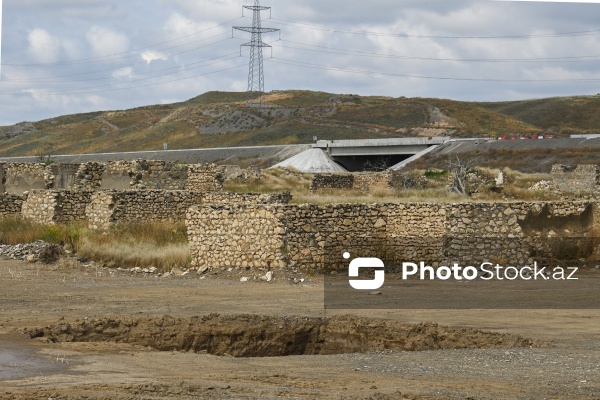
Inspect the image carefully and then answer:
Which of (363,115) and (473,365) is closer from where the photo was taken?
(473,365)

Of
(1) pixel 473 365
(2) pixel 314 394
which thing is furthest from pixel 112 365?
(1) pixel 473 365

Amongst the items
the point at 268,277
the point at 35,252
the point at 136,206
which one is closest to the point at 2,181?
the point at 136,206

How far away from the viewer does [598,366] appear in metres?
11.9

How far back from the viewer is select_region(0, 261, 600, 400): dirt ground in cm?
1042

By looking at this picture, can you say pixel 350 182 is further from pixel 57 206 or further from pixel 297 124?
pixel 297 124

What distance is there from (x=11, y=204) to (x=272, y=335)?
19113mm

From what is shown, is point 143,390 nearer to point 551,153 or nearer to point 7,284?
point 7,284

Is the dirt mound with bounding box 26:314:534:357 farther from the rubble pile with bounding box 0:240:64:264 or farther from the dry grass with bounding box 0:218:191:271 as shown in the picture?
the rubble pile with bounding box 0:240:64:264

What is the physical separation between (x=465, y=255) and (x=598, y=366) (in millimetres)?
10993

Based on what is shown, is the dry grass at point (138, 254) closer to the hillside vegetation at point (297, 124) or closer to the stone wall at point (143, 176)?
the stone wall at point (143, 176)

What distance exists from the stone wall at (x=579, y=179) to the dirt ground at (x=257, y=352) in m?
22.8

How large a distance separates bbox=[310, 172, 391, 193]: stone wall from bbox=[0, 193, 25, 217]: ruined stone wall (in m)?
15.5

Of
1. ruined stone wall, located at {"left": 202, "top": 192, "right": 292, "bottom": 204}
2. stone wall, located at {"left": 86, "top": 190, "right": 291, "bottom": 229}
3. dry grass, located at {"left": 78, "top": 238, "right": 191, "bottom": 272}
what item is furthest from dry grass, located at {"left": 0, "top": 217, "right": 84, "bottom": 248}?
ruined stone wall, located at {"left": 202, "top": 192, "right": 292, "bottom": 204}

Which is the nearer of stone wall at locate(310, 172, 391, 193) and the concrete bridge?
stone wall at locate(310, 172, 391, 193)
